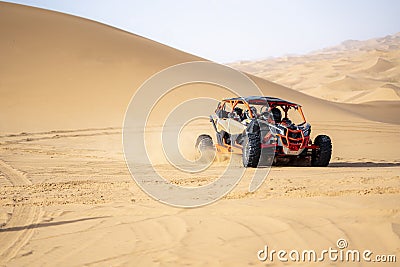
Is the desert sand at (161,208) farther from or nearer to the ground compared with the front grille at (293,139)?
nearer to the ground

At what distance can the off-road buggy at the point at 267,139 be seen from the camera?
29.2 feet

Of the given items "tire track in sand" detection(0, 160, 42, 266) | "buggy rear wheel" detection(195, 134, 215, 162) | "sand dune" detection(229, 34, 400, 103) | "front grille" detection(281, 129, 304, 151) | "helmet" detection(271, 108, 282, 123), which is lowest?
"tire track in sand" detection(0, 160, 42, 266)

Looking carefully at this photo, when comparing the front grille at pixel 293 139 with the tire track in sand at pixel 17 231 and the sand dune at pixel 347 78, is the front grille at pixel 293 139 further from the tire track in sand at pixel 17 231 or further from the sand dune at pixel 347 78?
the sand dune at pixel 347 78

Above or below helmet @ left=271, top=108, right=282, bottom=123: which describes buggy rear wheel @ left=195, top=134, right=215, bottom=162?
below

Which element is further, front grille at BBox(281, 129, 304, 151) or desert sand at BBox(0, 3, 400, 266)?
front grille at BBox(281, 129, 304, 151)

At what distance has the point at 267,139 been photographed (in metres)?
9.20

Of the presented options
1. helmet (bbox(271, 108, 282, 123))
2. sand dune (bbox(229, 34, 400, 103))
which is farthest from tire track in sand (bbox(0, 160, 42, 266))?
sand dune (bbox(229, 34, 400, 103))

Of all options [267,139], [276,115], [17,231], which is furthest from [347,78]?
[17,231]

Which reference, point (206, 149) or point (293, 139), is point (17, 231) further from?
point (206, 149)

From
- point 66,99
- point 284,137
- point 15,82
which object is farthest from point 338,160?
point 15,82

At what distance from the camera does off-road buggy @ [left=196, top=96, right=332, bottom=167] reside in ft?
29.2

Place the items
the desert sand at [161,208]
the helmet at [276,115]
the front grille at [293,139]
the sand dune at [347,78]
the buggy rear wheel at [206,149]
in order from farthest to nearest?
1. the sand dune at [347,78]
2. the buggy rear wheel at [206,149]
3. the helmet at [276,115]
4. the front grille at [293,139]
5. the desert sand at [161,208]

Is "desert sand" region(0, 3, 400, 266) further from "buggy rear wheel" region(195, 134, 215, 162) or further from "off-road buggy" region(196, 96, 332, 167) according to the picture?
"buggy rear wheel" region(195, 134, 215, 162)

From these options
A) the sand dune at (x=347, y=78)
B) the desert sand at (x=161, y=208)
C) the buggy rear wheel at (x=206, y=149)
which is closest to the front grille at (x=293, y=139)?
the desert sand at (x=161, y=208)
